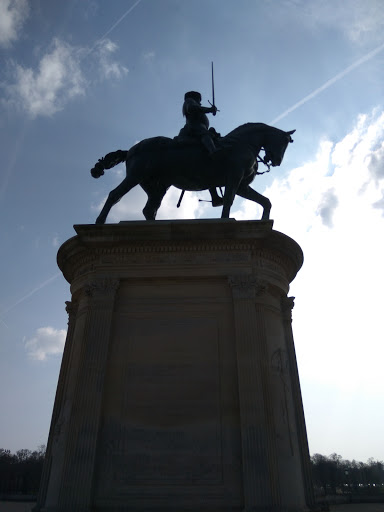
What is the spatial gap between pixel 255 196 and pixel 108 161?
17.1ft

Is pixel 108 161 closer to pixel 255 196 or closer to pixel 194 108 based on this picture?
pixel 194 108

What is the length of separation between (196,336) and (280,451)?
3417mm

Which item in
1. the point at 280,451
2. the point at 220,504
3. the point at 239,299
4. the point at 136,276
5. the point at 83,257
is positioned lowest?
the point at 220,504

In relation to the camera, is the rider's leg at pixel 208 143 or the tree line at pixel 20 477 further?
the tree line at pixel 20 477

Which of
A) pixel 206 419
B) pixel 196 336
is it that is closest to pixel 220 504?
pixel 206 419

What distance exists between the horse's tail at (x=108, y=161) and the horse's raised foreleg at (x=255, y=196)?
423 cm

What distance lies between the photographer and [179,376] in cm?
1105

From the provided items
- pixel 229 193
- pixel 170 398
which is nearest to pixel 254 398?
pixel 170 398

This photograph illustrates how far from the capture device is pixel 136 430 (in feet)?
34.1

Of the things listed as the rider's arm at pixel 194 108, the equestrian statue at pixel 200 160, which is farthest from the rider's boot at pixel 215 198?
the rider's arm at pixel 194 108

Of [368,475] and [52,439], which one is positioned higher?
[368,475]

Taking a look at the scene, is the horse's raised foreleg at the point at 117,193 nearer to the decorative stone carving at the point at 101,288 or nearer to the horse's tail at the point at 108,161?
the horse's tail at the point at 108,161

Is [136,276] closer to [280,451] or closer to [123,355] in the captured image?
[123,355]

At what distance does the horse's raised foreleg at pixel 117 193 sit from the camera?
13.7 metres
